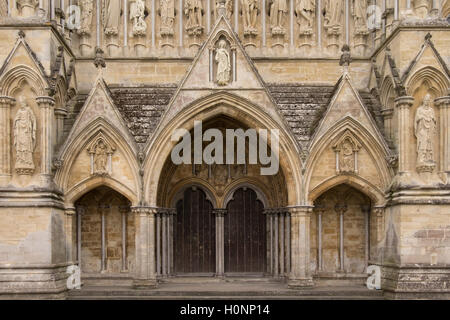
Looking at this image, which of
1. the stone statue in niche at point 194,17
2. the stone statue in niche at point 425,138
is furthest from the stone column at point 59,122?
the stone statue in niche at point 425,138

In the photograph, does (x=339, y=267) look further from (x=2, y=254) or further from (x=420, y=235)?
(x=2, y=254)

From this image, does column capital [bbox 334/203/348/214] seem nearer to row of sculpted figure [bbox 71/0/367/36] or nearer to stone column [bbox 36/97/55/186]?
row of sculpted figure [bbox 71/0/367/36]

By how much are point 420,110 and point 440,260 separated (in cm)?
382

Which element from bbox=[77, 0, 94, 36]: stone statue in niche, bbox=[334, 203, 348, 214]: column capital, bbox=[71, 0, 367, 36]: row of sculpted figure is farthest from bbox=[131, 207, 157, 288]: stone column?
bbox=[77, 0, 94, 36]: stone statue in niche

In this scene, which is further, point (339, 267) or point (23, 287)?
point (339, 267)

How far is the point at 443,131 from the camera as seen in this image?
15609 mm

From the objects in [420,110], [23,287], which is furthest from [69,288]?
[420,110]

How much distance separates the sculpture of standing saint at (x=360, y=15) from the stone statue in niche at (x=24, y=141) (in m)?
9.68

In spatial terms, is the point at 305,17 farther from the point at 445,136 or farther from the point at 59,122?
the point at 59,122

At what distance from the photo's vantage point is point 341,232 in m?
17.7

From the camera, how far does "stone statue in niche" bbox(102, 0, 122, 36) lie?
18.0m

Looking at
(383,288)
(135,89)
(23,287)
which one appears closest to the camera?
(23,287)

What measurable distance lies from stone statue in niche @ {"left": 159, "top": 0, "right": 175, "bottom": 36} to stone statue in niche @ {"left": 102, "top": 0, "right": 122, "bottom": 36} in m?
1.31
